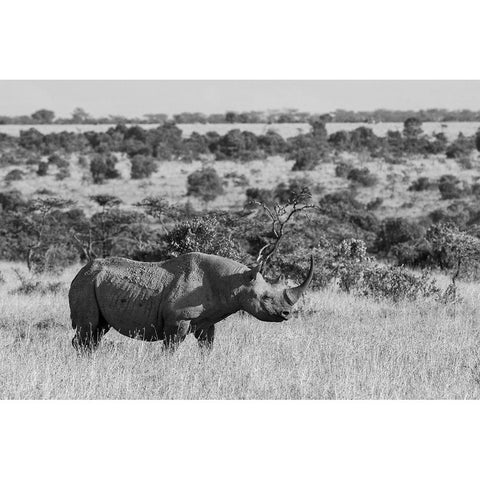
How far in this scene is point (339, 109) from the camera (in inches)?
4077

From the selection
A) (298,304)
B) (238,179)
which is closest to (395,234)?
(298,304)

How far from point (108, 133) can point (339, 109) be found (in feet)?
126

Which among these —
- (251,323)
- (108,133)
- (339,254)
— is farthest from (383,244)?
(108,133)

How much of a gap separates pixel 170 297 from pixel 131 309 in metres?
0.54

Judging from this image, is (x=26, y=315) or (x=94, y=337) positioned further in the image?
(x=26, y=315)

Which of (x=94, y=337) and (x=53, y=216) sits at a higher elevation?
(x=94, y=337)

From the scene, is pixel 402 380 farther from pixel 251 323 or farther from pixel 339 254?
pixel 339 254

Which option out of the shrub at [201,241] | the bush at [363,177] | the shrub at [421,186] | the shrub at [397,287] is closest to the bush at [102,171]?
the bush at [363,177]

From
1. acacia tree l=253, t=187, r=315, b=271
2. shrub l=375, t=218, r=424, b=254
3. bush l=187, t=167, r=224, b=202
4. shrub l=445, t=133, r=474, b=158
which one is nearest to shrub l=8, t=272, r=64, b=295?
acacia tree l=253, t=187, r=315, b=271

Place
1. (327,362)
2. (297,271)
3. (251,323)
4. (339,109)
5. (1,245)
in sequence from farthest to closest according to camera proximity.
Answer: (339,109)
(1,245)
(297,271)
(251,323)
(327,362)

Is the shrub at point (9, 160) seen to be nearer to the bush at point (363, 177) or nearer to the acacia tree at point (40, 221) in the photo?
the bush at point (363, 177)

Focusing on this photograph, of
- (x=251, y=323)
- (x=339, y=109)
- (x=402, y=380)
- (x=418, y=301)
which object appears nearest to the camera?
(x=402, y=380)

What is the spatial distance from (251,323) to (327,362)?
125 inches

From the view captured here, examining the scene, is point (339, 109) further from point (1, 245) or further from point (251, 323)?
point (251, 323)
